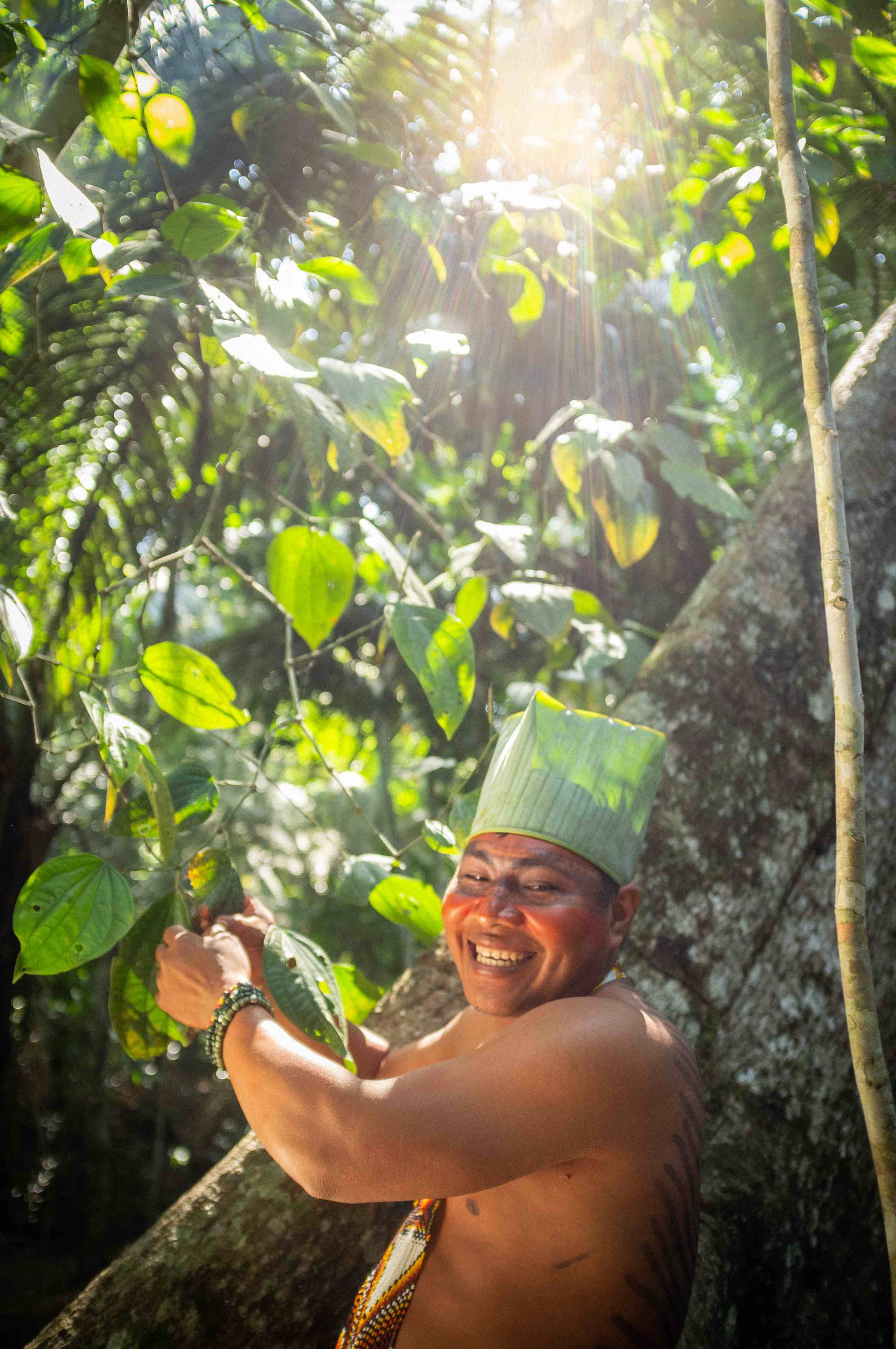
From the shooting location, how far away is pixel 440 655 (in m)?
1.41

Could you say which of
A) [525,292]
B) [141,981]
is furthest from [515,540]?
[141,981]

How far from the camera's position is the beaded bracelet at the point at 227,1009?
3.75ft

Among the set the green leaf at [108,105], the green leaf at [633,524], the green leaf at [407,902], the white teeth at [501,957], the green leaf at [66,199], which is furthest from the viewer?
the green leaf at [633,524]

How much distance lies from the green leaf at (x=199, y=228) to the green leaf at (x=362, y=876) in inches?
36.0

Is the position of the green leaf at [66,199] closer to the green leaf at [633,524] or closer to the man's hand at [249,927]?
the man's hand at [249,927]

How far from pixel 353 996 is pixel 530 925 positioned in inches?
20.7

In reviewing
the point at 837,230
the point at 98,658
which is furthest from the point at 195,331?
the point at 837,230

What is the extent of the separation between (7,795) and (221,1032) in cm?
122

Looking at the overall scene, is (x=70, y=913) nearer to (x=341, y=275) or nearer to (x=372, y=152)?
(x=341, y=275)

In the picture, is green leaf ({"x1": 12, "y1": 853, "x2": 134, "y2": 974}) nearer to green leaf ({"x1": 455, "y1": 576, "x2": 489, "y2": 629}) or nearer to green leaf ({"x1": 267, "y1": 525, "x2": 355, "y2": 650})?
green leaf ({"x1": 267, "y1": 525, "x2": 355, "y2": 650})

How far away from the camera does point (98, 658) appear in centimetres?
145

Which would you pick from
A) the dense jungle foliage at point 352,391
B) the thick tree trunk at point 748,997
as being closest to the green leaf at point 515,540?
the dense jungle foliage at point 352,391

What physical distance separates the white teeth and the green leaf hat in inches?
5.4

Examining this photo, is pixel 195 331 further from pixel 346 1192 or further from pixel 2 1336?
pixel 2 1336
